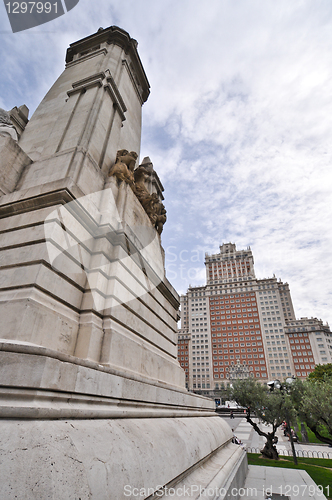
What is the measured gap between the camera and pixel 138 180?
950 centimetres

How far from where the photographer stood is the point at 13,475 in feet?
6.27

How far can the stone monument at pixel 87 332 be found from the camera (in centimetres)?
245

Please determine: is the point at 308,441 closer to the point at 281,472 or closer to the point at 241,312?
the point at 281,472

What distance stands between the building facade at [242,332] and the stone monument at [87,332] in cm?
10339

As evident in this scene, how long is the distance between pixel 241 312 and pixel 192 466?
112 m

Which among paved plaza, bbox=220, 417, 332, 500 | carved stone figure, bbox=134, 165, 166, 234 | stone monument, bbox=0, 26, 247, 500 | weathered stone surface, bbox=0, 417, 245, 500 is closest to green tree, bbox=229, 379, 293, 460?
paved plaza, bbox=220, 417, 332, 500

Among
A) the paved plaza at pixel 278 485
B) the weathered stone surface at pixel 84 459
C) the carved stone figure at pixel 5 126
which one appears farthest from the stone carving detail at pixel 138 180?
the paved plaza at pixel 278 485

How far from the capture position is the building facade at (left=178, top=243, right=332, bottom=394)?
323ft

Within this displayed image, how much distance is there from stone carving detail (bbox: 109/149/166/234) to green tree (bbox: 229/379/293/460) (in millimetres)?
15648

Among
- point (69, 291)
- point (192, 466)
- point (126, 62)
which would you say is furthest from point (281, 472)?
point (126, 62)

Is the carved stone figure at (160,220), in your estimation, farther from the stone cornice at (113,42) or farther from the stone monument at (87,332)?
the stone cornice at (113,42)

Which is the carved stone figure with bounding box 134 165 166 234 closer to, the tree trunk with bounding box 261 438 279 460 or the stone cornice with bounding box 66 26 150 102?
the stone cornice with bounding box 66 26 150 102

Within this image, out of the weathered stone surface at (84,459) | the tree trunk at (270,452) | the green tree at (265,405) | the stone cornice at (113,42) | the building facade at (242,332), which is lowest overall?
the tree trunk at (270,452)

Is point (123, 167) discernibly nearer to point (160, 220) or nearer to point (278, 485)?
point (160, 220)
